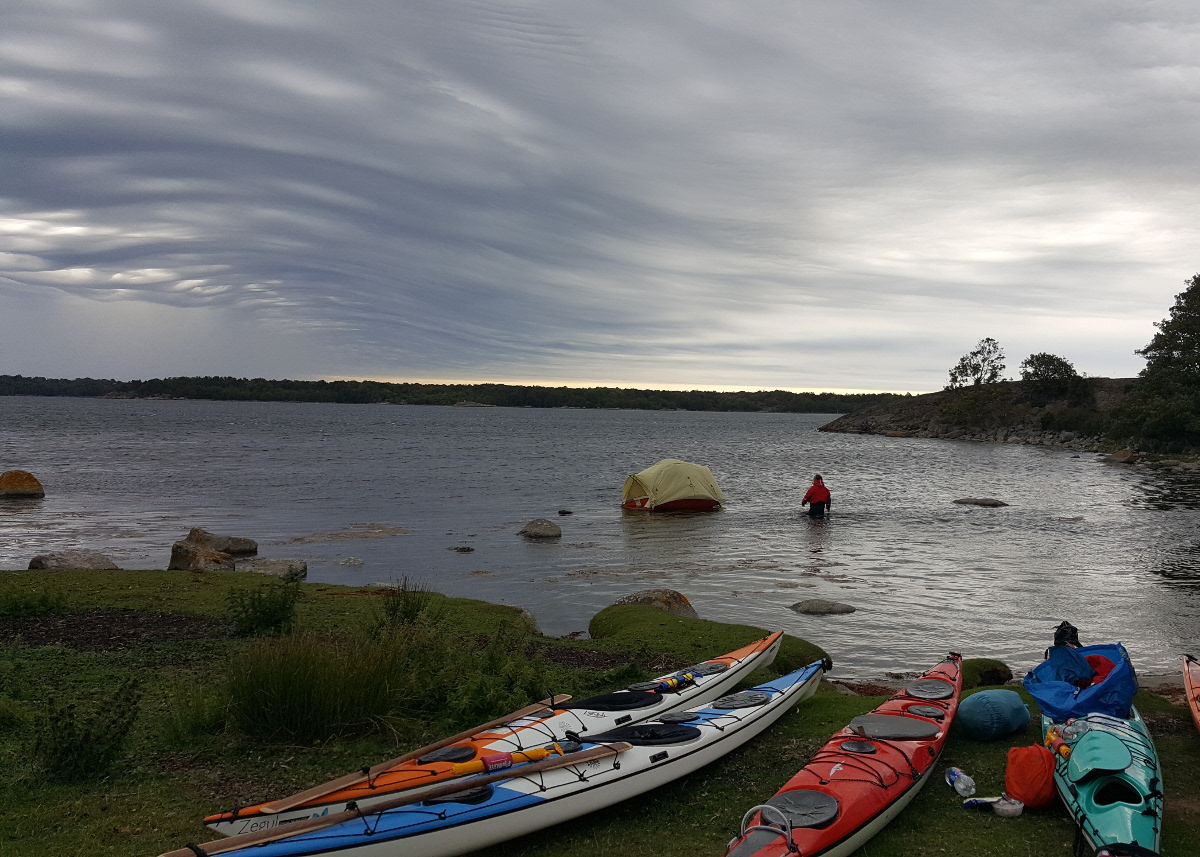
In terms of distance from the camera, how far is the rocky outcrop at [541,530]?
2623cm

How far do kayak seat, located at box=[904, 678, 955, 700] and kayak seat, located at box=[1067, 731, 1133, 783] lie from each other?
1840 millimetres

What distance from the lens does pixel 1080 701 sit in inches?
313

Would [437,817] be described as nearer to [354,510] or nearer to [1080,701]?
[1080,701]

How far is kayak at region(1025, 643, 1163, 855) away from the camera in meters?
5.71

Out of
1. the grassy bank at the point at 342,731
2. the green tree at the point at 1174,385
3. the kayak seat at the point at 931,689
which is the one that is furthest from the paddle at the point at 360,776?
the green tree at the point at 1174,385

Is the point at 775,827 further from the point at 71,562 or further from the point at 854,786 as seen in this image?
the point at 71,562

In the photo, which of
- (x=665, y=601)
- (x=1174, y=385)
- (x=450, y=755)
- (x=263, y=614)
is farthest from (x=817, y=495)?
(x=1174, y=385)

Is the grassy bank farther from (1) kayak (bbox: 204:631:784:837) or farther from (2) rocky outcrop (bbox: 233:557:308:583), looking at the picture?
(2) rocky outcrop (bbox: 233:557:308:583)

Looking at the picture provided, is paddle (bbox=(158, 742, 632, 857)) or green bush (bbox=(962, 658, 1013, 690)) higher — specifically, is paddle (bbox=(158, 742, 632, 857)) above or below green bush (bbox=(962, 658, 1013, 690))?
above

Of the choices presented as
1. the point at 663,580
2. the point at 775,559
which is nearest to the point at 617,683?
the point at 663,580

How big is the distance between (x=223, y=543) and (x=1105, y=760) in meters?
21.5

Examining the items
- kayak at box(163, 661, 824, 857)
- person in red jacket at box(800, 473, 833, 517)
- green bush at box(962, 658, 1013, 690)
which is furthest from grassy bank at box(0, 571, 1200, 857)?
person in red jacket at box(800, 473, 833, 517)

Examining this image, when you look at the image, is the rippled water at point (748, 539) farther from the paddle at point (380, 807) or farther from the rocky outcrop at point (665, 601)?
the paddle at point (380, 807)

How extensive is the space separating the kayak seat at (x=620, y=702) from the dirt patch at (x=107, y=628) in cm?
648
